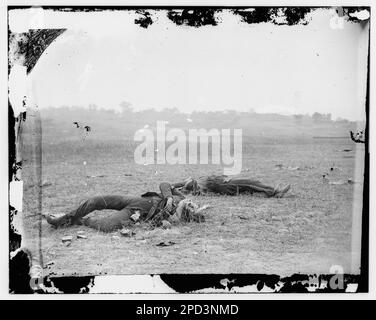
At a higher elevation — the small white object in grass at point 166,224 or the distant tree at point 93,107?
the distant tree at point 93,107

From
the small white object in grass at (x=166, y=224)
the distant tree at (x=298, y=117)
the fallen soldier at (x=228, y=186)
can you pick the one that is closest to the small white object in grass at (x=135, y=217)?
the small white object in grass at (x=166, y=224)

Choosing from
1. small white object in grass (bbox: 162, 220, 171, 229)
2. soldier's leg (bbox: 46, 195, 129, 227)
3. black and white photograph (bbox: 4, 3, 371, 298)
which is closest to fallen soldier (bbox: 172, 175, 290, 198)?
black and white photograph (bbox: 4, 3, 371, 298)

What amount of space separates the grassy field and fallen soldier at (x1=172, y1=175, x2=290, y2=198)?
3cm

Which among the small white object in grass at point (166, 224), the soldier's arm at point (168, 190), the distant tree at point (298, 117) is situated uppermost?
the distant tree at point (298, 117)

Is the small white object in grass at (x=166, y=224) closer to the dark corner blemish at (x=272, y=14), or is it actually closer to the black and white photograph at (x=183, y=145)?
the black and white photograph at (x=183, y=145)

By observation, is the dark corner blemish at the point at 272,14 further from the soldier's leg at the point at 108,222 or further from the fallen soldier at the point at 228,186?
the soldier's leg at the point at 108,222

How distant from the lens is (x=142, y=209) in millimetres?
3656

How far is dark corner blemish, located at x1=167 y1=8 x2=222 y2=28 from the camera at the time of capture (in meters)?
3.61

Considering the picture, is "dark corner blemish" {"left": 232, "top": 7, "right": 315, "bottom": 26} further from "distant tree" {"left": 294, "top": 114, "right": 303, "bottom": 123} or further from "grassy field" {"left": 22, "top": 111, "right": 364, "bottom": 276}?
"grassy field" {"left": 22, "top": 111, "right": 364, "bottom": 276}

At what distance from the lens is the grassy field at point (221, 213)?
361 centimetres

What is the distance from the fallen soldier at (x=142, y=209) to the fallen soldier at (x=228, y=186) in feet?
0.26

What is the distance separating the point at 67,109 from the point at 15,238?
2.59 ft

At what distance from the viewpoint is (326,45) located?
144 inches
